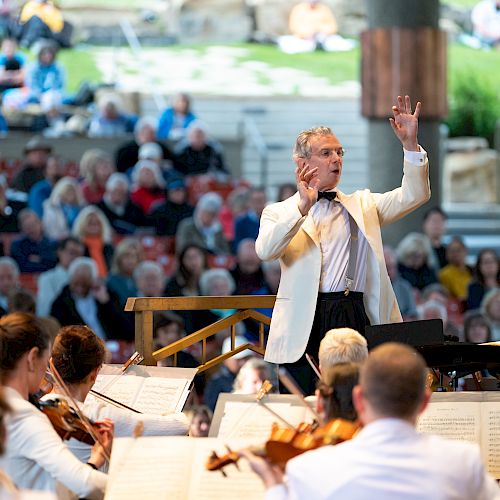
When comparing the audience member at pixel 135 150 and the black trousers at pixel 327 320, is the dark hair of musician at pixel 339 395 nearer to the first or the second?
the black trousers at pixel 327 320

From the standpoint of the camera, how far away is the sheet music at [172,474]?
414 cm

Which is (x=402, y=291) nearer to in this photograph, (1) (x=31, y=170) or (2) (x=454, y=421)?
(1) (x=31, y=170)

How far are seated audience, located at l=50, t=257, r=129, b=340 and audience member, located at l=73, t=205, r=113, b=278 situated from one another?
1017 millimetres

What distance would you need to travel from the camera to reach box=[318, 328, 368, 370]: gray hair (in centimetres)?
454

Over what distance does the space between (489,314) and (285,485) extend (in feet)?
24.0

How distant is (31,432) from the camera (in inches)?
160

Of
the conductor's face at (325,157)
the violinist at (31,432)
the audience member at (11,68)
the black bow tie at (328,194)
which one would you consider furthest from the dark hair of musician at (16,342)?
the audience member at (11,68)

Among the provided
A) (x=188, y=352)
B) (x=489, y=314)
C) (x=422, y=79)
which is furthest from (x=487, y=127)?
(x=188, y=352)

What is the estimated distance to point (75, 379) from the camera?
4551 mm

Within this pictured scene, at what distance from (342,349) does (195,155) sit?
926 cm

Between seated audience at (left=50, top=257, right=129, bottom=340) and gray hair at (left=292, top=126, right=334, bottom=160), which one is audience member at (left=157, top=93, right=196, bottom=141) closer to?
seated audience at (left=50, top=257, right=129, bottom=340)

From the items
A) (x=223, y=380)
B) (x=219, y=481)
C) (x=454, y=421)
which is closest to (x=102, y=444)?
(x=219, y=481)

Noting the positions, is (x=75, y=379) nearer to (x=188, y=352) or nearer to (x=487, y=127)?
(x=188, y=352)

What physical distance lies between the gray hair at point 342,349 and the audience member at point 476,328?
4.98 m
